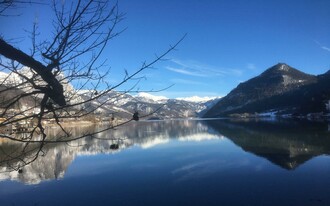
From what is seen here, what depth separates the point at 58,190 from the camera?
919 inches

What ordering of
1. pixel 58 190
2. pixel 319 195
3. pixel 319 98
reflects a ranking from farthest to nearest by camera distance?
Answer: pixel 319 98, pixel 58 190, pixel 319 195

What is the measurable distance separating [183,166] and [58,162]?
564 inches

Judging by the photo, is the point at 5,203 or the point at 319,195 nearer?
the point at 319,195

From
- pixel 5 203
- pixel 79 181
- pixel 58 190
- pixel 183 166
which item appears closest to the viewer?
pixel 5 203

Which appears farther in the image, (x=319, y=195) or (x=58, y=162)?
(x=58, y=162)

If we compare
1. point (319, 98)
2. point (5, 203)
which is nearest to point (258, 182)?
point (5, 203)

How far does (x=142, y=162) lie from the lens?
3447 centimetres

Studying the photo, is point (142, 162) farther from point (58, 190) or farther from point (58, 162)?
point (58, 190)

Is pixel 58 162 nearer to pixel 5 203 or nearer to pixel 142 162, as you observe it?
pixel 142 162

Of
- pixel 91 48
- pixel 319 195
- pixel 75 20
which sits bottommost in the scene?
pixel 319 195

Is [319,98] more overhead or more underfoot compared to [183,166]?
more overhead

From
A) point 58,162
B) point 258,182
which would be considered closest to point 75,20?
point 258,182

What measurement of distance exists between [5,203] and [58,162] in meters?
15.1

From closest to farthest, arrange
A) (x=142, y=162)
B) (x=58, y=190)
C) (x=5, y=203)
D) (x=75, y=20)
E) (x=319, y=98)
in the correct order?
(x=75, y=20), (x=5, y=203), (x=58, y=190), (x=142, y=162), (x=319, y=98)
